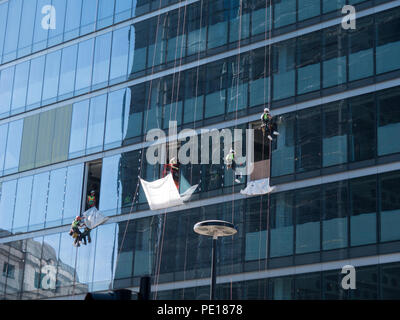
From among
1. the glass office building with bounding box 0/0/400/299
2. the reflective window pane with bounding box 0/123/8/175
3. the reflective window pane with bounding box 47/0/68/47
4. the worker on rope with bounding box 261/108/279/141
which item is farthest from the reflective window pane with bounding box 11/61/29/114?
the worker on rope with bounding box 261/108/279/141

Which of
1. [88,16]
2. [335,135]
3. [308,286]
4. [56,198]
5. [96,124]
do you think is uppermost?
[88,16]

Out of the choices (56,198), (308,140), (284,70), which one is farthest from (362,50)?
(56,198)

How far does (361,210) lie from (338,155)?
2696 mm

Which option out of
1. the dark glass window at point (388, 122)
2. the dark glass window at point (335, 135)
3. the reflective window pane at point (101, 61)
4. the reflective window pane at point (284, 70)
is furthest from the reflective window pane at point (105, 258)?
the dark glass window at point (388, 122)

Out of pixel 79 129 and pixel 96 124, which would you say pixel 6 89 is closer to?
pixel 79 129

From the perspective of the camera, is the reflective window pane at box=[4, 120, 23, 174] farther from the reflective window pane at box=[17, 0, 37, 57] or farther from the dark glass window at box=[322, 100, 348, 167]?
the dark glass window at box=[322, 100, 348, 167]

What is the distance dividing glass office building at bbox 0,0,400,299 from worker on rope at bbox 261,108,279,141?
54 centimetres

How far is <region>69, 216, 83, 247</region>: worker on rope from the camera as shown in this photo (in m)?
42.2

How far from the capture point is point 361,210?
33656 millimetres

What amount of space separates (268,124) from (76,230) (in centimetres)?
1170

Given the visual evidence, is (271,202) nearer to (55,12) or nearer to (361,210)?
(361,210)

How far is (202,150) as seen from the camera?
130ft

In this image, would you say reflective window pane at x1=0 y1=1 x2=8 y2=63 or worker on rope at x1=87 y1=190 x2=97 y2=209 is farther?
reflective window pane at x1=0 y1=1 x2=8 y2=63
